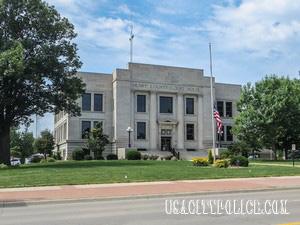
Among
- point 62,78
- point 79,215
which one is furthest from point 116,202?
point 62,78

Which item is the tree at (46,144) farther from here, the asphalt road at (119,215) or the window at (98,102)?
the asphalt road at (119,215)

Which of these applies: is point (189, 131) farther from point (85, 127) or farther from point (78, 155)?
point (78, 155)

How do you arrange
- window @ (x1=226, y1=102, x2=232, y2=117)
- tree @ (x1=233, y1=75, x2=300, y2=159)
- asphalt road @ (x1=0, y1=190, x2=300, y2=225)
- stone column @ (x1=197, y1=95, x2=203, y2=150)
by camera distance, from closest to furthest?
1. asphalt road @ (x1=0, y1=190, x2=300, y2=225)
2. tree @ (x1=233, y1=75, x2=300, y2=159)
3. stone column @ (x1=197, y1=95, x2=203, y2=150)
4. window @ (x1=226, y1=102, x2=232, y2=117)

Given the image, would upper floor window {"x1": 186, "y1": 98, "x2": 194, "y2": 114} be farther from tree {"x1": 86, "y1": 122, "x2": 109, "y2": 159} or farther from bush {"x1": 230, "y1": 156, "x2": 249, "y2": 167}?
bush {"x1": 230, "y1": 156, "x2": 249, "y2": 167}

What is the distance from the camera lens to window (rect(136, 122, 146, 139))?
5547 centimetres

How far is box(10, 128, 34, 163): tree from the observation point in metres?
80.9

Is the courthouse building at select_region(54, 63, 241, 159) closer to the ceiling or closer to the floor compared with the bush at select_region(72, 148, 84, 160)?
closer to the ceiling

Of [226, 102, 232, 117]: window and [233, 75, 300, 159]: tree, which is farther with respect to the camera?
[226, 102, 232, 117]: window

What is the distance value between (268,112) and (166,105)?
17.9 m

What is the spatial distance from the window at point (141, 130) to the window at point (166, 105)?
12.3ft

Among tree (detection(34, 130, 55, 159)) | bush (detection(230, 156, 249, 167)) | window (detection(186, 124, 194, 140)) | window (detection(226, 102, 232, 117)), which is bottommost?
bush (detection(230, 156, 249, 167))

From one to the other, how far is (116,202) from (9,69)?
19.6 metres

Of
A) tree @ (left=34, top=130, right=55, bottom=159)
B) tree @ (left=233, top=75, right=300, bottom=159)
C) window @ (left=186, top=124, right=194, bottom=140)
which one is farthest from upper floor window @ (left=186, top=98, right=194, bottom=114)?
tree @ (left=34, top=130, right=55, bottom=159)

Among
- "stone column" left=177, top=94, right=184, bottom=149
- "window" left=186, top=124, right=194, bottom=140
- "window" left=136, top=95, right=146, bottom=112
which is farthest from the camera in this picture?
"window" left=186, top=124, right=194, bottom=140
